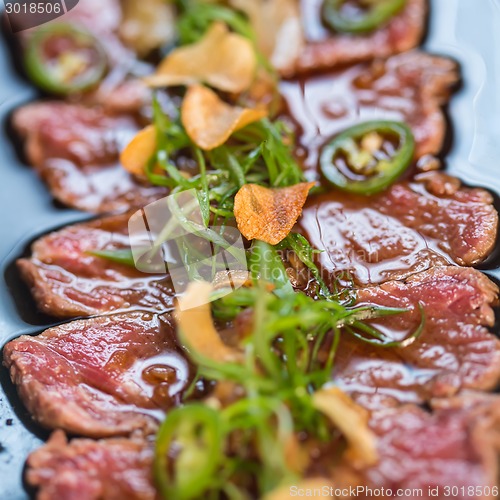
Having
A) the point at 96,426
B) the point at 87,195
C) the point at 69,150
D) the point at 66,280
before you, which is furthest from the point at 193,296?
the point at 69,150

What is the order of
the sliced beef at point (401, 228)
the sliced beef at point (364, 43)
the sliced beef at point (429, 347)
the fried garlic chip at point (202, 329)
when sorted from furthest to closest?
the sliced beef at point (364, 43), the sliced beef at point (401, 228), the sliced beef at point (429, 347), the fried garlic chip at point (202, 329)

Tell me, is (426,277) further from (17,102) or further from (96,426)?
(17,102)

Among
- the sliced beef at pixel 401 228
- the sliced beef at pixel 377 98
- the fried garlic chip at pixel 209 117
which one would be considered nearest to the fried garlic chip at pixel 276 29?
the sliced beef at pixel 377 98

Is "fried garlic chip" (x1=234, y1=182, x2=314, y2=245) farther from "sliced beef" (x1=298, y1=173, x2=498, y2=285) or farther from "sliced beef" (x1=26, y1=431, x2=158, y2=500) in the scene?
"sliced beef" (x1=26, y1=431, x2=158, y2=500)

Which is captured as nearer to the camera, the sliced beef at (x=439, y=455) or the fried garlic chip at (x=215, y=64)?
the sliced beef at (x=439, y=455)

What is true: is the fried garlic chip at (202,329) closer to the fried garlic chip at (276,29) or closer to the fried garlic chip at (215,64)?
the fried garlic chip at (215,64)
